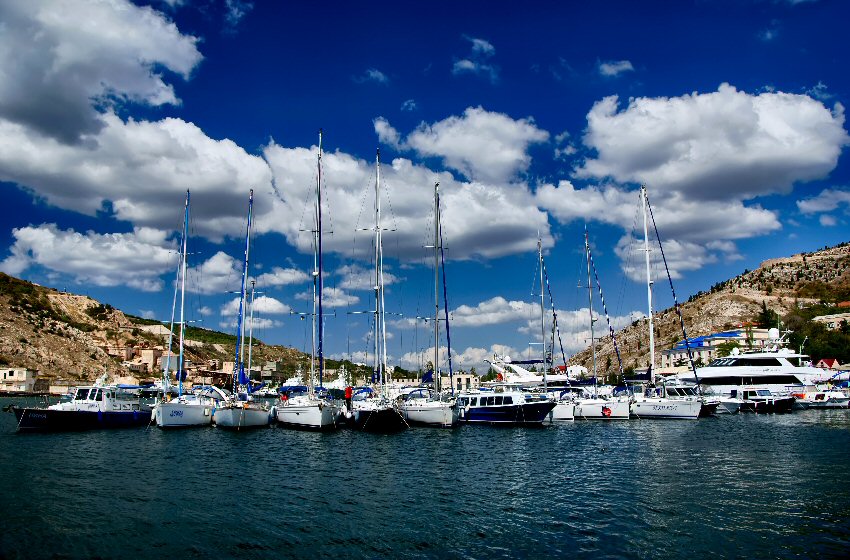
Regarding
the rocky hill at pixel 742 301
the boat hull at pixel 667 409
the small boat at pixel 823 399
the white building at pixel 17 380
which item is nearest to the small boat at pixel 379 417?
the boat hull at pixel 667 409

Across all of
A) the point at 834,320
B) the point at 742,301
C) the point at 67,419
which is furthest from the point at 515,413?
the point at 742,301

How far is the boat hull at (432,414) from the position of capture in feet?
175

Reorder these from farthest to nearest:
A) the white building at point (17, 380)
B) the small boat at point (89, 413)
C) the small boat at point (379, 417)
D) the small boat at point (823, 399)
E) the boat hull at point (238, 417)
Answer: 1. the white building at point (17, 380)
2. the small boat at point (823, 399)
3. the boat hull at point (238, 417)
4. the small boat at point (379, 417)
5. the small boat at point (89, 413)

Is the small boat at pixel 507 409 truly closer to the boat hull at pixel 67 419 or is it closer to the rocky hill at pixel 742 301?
the boat hull at pixel 67 419

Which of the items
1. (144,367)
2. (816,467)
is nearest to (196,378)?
(144,367)

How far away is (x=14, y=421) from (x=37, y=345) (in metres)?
94.7

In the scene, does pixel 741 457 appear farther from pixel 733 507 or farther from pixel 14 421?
pixel 14 421

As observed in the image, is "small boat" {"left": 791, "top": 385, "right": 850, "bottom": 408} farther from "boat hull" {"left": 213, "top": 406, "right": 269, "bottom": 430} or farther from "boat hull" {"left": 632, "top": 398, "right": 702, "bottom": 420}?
"boat hull" {"left": 213, "top": 406, "right": 269, "bottom": 430}

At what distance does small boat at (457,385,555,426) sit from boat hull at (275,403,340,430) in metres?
12.4

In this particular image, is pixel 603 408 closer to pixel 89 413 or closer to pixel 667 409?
pixel 667 409

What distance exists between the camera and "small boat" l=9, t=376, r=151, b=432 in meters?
49.8

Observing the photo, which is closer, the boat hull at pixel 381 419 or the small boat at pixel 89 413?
the small boat at pixel 89 413

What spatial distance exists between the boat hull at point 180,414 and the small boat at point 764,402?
Result: 209 ft

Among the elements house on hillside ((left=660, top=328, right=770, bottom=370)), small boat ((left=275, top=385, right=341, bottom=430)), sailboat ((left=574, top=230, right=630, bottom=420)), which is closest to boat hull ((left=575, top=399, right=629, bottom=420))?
sailboat ((left=574, top=230, right=630, bottom=420))
